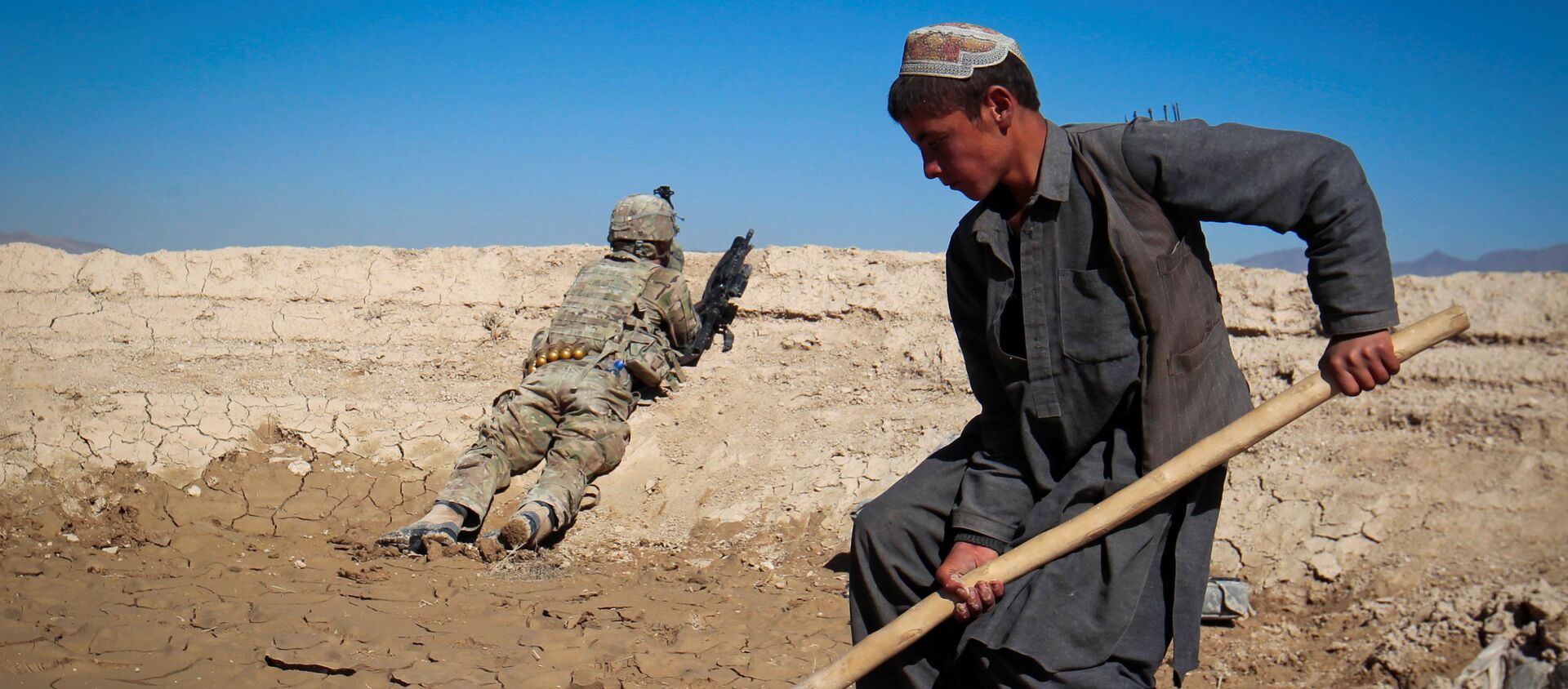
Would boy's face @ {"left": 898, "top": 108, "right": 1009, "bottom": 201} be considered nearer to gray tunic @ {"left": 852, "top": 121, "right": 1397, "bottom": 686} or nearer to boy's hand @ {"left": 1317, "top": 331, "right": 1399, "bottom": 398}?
gray tunic @ {"left": 852, "top": 121, "right": 1397, "bottom": 686}

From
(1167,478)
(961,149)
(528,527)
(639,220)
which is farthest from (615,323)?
(1167,478)

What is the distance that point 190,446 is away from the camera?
632 cm

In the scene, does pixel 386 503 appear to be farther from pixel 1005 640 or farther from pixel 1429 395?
pixel 1429 395

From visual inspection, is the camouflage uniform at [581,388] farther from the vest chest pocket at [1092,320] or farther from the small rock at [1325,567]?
the vest chest pocket at [1092,320]

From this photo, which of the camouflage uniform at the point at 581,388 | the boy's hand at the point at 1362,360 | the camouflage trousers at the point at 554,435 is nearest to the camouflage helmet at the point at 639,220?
the camouflage uniform at the point at 581,388

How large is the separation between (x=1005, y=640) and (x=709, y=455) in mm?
4541

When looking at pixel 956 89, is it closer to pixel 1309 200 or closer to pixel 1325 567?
pixel 1309 200

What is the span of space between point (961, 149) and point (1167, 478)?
29.0 inches

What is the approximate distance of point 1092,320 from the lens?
212cm

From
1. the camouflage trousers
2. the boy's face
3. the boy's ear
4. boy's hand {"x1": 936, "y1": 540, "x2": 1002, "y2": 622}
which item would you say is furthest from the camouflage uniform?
the boy's ear

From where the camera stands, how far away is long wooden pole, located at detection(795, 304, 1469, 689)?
6.73ft

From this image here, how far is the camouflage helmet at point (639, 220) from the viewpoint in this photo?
7.48 m

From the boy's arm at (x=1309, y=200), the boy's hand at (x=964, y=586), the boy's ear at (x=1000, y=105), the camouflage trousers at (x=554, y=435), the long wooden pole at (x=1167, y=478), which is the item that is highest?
the boy's ear at (x=1000, y=105)

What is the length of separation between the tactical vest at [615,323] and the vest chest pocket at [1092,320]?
497 cm
